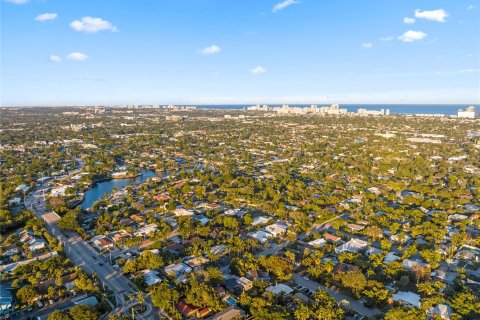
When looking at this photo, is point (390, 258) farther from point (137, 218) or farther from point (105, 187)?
point (105, 187)

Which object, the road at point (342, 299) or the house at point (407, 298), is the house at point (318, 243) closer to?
the road at point (342, 299)

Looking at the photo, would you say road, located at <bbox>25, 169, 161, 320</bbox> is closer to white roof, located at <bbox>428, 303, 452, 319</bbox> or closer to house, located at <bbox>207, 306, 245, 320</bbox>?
house, located at <bbox>207, 306, 245, 320</bbox>

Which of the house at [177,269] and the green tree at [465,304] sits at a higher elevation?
the green tree at [465,304]

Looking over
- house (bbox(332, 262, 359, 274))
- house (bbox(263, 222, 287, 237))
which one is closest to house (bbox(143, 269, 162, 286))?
house (bbox(263, 222, 287, 237))

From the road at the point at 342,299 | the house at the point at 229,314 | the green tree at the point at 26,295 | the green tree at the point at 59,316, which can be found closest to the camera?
the green tree at the point at 59,316

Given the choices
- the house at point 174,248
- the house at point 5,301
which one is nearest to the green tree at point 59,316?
the house at point 5,301

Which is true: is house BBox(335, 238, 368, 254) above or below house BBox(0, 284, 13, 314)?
above
